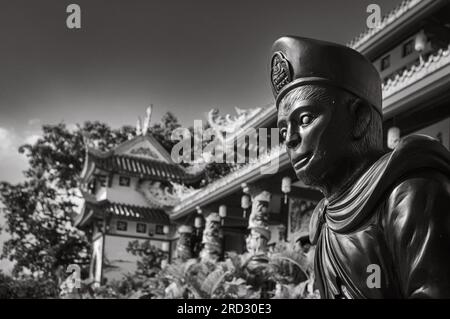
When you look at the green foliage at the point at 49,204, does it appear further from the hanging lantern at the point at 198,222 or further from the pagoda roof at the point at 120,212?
the hanging lantern at the point at 198,222

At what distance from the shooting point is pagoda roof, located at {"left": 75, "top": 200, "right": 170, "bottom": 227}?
19.5 metres

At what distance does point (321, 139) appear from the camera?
5.01 ft

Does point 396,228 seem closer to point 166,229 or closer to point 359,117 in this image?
point 359,117

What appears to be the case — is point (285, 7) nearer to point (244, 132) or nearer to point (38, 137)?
point (244, 132)

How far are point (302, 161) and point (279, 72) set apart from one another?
28 centimetres

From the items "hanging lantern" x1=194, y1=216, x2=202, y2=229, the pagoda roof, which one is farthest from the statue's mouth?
the pagoda roof

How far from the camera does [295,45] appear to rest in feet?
5.24

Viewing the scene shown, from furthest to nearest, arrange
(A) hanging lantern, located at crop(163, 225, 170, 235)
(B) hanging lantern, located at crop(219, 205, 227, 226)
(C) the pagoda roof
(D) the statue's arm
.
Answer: (A) hanging lantern, located at crop(163, 225, 170, 235) → (C) the pagoda roof → (B) hanging lantern, located at crop(219, 205, 227, 226) → (D) the statue's arm

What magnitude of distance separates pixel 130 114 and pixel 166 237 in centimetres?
597

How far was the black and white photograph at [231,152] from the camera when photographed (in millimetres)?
1458

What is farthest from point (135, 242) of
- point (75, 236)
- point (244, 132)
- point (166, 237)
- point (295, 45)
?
point (295, 45)

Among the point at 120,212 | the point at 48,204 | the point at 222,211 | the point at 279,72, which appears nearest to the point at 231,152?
the point at 222,211

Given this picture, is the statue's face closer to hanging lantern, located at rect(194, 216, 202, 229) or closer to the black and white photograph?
the black and white photograph

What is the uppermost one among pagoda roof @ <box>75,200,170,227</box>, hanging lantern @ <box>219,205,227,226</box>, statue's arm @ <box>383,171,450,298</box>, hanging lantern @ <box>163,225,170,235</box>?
pagoda roof @ <box>75,200,170,227</box>
